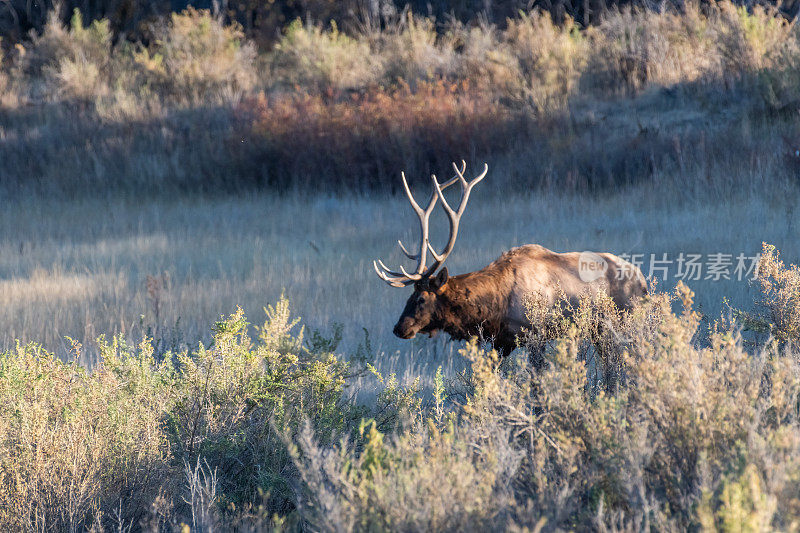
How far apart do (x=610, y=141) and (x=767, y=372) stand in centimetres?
1041

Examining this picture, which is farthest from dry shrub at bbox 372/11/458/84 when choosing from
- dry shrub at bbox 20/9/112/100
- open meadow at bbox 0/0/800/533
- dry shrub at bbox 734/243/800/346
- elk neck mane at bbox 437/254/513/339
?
dry shrub at bbox 734/243/800/346

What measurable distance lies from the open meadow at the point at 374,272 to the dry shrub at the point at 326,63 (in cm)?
8

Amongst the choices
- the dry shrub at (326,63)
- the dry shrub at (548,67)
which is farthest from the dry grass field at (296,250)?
the dry shrub at (326,63)

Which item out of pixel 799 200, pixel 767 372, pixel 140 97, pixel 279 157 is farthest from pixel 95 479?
pixel 140 97

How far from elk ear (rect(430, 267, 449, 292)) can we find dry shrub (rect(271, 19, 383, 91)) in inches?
527

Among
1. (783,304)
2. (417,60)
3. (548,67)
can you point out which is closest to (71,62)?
(417,60)

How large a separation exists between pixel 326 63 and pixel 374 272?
10.2m

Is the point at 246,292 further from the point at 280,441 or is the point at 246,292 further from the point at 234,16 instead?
the point at 234,16

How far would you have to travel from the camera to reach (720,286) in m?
8.58

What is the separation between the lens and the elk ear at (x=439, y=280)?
565cm

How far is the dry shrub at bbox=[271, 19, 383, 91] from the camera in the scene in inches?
755

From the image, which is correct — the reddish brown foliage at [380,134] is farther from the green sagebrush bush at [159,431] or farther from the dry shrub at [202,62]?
the green sagebrush bush at [159,431]

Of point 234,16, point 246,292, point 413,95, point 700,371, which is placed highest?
point 234,16

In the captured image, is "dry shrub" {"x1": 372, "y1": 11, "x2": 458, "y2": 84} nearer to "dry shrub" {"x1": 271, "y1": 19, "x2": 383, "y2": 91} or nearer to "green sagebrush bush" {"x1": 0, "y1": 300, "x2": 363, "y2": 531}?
"dry shrub" {"x1": 271, "y1": 19, "x2": 383, "y2": 91}
